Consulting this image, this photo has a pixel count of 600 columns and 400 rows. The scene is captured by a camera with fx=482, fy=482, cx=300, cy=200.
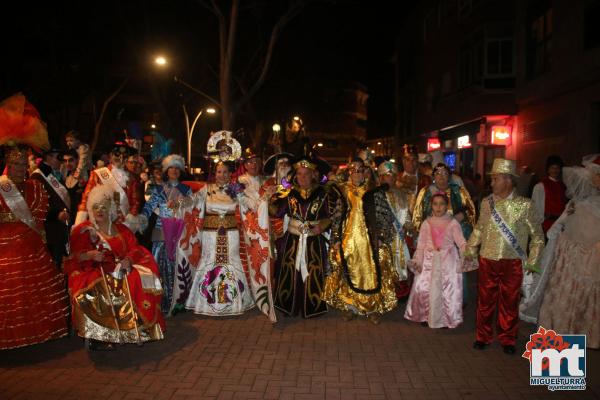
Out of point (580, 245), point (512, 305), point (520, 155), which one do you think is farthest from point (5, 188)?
point (520, 155)

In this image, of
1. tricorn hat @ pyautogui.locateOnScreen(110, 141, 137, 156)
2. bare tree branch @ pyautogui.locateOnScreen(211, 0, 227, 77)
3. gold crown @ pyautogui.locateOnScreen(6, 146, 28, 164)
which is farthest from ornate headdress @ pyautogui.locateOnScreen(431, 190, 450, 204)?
bare tree branch @ pyautogui.locateOnScreen(211, 0, 227, 77)

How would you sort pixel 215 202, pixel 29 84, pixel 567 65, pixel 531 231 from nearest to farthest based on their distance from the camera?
pixel 531 231 < pixel 215 202 < pixel 567 65 < pixel 29 84

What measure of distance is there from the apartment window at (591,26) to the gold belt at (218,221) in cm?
1038

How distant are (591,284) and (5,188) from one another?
21.0ft

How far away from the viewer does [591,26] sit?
1201cm

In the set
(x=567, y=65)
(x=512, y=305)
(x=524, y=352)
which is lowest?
(x=524, y=352)

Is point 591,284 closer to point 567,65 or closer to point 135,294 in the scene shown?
point 135,294

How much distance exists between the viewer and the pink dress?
5984 millimetres

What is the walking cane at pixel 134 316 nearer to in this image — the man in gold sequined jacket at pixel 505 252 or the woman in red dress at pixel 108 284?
the woman in red dress at pixel 108 284

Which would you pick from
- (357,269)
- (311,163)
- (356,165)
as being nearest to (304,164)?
(311,163)

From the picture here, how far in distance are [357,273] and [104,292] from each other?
306 cm

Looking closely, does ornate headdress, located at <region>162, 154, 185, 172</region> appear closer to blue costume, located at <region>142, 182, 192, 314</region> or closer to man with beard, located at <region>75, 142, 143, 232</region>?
blue costume, located at <region>142, 182, 192, 314</region>

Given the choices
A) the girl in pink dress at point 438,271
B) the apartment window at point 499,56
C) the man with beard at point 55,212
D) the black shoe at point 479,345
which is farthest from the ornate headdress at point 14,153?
the apartment window at point 499,56

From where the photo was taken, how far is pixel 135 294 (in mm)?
5238
